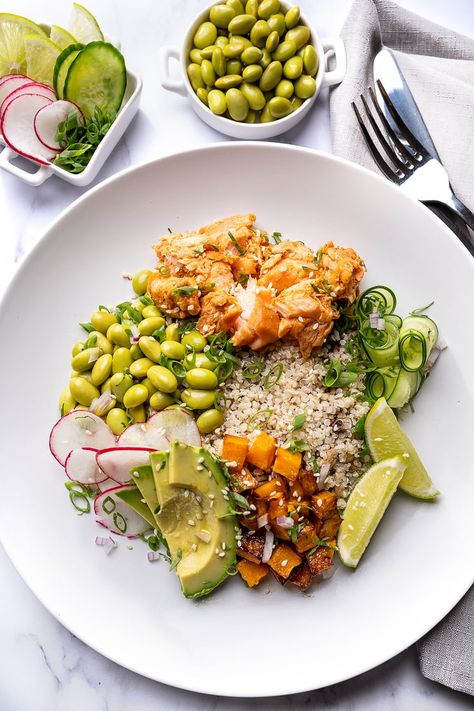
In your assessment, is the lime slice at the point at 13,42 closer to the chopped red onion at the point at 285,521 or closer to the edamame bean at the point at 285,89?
the edamame bean at the point at 285,89

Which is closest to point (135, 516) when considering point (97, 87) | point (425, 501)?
point (425, 501)

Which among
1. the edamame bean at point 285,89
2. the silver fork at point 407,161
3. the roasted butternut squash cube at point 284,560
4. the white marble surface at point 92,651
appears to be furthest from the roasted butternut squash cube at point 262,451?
the edamame bean at point 285,89

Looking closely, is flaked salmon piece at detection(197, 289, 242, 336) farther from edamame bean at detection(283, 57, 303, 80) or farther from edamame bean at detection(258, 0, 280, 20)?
edamame bean at detection(258, 0, 280, 20)

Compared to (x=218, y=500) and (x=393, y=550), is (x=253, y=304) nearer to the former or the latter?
(x=218, y=500)

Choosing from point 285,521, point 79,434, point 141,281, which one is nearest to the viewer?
point 285,521

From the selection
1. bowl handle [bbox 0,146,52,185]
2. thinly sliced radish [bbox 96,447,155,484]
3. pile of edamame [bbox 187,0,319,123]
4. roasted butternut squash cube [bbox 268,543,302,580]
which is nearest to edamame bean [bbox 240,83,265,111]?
pile of edamame [bbox 187,0,319,123]

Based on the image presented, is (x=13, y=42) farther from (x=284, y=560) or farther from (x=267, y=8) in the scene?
(x=284, y=560)

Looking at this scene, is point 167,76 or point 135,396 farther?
point 167,76

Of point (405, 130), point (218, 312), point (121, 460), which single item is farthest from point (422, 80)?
point (121, 460)
